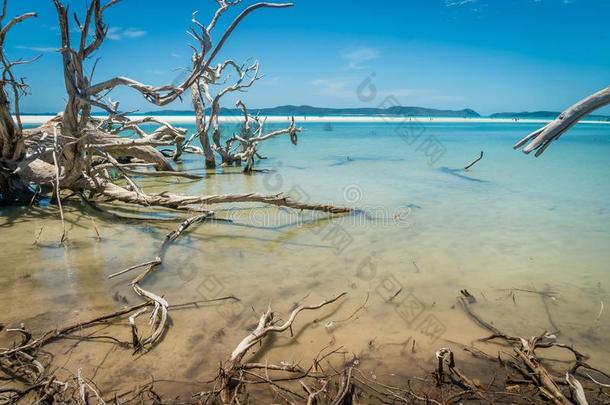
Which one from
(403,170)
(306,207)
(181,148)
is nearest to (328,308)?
(306,207)

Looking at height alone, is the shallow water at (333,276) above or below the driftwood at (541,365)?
below

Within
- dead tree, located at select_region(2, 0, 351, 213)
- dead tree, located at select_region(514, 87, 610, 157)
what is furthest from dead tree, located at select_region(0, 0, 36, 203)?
dead tree, located at select_region(514, 87, 610, 157)

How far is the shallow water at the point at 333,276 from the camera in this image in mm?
2641

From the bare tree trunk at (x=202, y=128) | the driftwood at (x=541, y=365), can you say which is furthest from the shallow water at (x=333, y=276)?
the bare tree trunk at (x=202, y=128)

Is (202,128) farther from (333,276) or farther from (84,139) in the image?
(333,276)

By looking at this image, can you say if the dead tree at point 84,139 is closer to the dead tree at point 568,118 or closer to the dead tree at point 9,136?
the dead tree at point 9,136

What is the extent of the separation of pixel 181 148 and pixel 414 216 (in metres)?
10.1

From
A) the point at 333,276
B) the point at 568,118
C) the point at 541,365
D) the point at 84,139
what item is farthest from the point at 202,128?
the point at 541,365

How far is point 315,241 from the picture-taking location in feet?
16.8

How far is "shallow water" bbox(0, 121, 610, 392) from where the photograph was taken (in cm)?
264

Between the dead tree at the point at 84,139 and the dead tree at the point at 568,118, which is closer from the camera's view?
the dead tree at the point at 568,118

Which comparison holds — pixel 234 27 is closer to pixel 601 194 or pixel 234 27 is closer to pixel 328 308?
pixel 328 308

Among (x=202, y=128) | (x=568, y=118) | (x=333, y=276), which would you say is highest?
(x=568, y=118)

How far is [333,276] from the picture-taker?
3.92m
